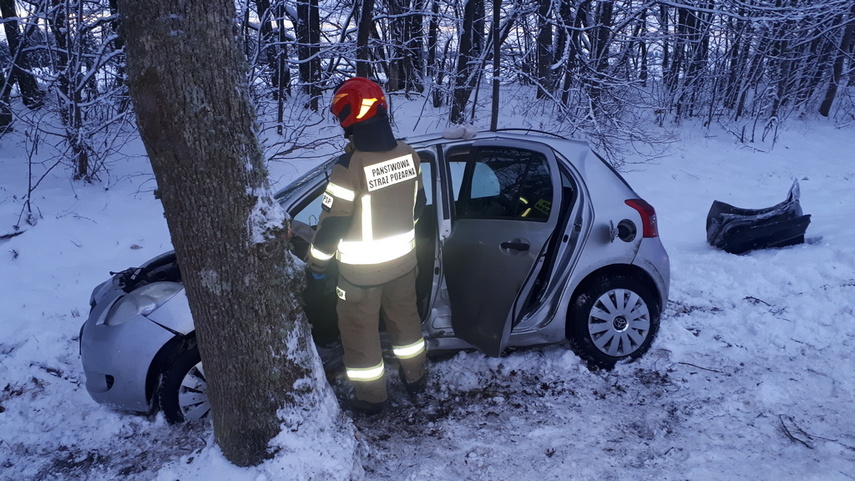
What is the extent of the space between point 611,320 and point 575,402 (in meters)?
0.63

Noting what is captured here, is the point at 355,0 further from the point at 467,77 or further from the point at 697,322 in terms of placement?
the point at 697,322

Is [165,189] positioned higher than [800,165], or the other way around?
[165,189]

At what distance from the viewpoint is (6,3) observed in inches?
340

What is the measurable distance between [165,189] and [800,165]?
13834mm

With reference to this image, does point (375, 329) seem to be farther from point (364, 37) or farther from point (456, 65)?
point (456, 65)

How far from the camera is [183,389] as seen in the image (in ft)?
10.2

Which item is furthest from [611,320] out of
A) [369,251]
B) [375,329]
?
[369,251]

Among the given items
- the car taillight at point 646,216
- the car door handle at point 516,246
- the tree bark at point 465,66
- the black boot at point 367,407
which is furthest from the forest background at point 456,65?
the car taillight at point 646,216

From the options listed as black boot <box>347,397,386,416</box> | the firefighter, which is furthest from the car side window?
black boot <box>347,397,386,416</box>

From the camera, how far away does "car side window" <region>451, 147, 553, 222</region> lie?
11.7 feet

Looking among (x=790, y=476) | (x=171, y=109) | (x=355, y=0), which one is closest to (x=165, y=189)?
(x=171, y=109)

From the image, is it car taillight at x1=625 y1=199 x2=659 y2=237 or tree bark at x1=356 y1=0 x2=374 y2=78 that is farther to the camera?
tree bark at x1=356 y1=0 x2=374 y2=78

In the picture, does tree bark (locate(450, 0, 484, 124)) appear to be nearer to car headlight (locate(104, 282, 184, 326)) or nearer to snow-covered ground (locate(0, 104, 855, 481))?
snow-covered ground (locate(0, 104, 855, 481))

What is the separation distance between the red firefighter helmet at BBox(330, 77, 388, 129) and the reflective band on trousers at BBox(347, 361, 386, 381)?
1.39 m
